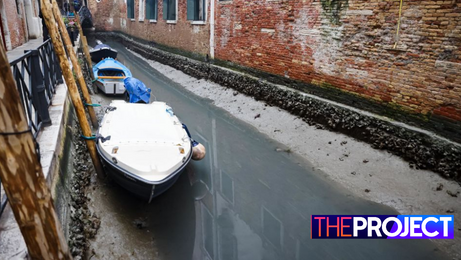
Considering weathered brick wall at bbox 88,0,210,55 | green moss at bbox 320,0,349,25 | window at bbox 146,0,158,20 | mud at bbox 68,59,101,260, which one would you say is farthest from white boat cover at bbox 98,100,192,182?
window at bbox 146,0,158,20

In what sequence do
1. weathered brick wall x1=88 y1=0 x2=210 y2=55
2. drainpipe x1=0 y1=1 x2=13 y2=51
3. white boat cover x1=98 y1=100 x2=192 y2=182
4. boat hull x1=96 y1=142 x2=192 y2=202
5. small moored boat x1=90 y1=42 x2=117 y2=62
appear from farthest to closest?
small moored boat x1=90 y1=42 x2=117 y2=62 → weathered brick wall x1=88 y1=0 x2=210 y2=55 → drainpipe x1=0 y1=1 x2=13 y2=51 → white boat cover x1=98 y1=100 x2=192 y2=182 → boat hull x1=96 y1=142 x2=192 y2=202

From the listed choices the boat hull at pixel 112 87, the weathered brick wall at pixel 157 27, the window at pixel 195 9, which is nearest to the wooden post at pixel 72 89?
the boat hull at pixel 112 87

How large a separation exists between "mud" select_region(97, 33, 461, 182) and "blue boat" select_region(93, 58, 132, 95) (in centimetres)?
281

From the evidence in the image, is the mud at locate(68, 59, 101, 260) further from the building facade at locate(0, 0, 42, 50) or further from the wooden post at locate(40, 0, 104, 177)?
the building facade at locate(0, 0, 42, 50)

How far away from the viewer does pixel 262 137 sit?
22.7 feet

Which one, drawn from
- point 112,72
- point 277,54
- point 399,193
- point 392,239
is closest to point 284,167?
point 399,193

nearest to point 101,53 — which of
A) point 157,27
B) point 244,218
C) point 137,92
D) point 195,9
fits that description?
point 157,27

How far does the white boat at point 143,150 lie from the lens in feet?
13.2

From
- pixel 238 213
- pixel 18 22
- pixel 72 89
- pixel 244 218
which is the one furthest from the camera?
pixel 18 22

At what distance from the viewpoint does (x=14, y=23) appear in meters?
11.1

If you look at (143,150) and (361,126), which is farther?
(361,126)

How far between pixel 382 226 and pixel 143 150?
10.1 ft

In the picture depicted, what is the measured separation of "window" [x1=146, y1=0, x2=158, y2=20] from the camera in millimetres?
16392

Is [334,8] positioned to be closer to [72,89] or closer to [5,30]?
[72,89]
